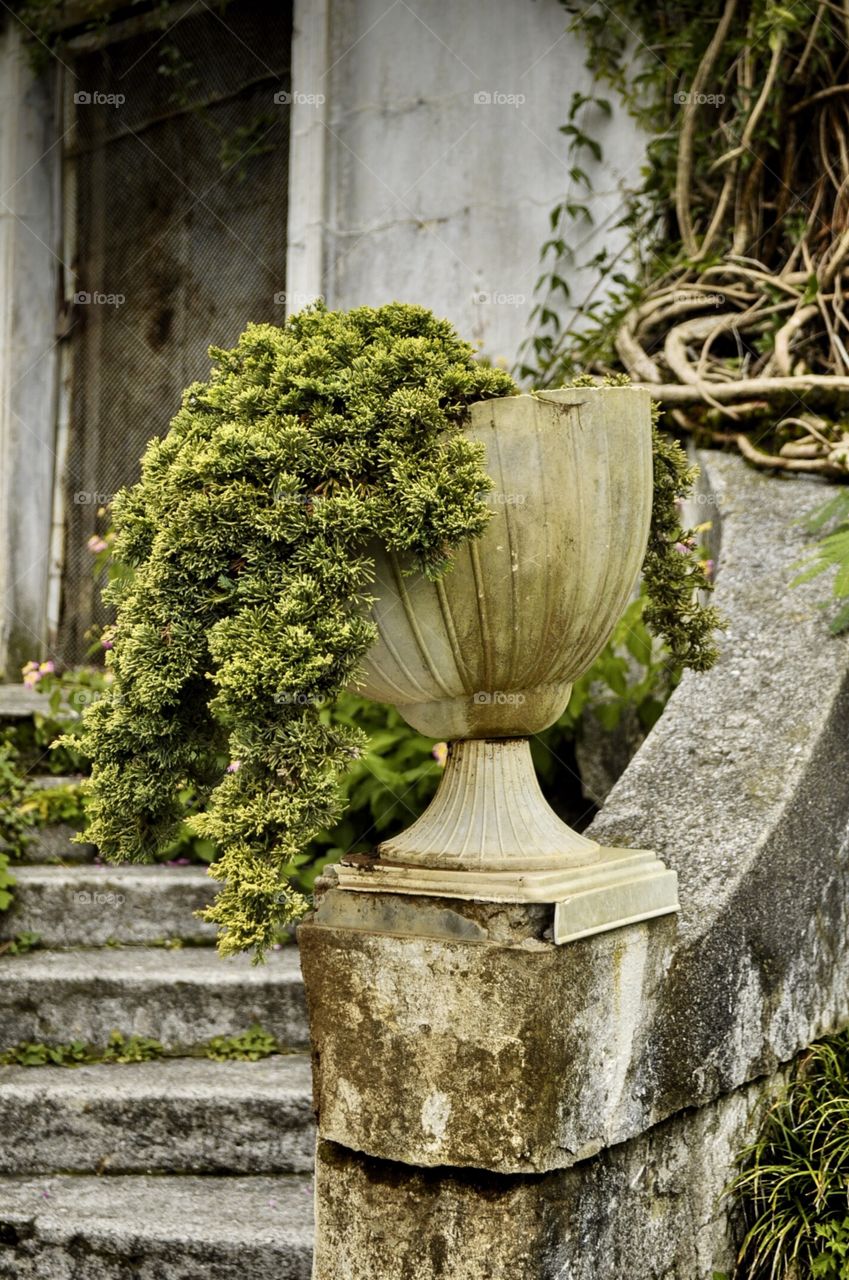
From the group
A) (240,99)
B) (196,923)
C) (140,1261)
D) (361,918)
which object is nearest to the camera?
(361,918)

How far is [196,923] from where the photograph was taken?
370 centimetres

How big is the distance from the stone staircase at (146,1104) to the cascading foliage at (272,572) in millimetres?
1086

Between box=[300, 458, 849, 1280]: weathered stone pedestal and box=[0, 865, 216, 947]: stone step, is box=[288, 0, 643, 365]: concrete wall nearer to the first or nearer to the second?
box=[0, 865, 216, 947]: stone step

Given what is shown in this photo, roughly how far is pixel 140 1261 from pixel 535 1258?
3.58ft

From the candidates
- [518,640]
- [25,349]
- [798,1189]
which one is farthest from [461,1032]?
[25,349]

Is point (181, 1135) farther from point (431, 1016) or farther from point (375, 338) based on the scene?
point (375, 338)

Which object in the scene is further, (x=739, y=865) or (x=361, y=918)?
(x=739, y=865)

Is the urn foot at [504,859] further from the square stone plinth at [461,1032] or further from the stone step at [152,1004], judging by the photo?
the stone step at [152,1004]

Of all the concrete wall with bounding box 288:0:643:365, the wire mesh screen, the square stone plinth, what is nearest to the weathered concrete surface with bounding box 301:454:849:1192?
the square stone plinth

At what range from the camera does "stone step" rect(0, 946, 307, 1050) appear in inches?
130

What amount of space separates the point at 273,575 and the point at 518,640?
396 millimetres

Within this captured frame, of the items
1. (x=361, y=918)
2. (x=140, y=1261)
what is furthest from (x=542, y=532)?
(x=140, y=1261)

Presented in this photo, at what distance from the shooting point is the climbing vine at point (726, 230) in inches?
150

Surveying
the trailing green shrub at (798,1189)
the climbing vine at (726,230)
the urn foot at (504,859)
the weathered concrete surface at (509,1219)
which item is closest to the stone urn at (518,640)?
the urn foot at (504,859)
